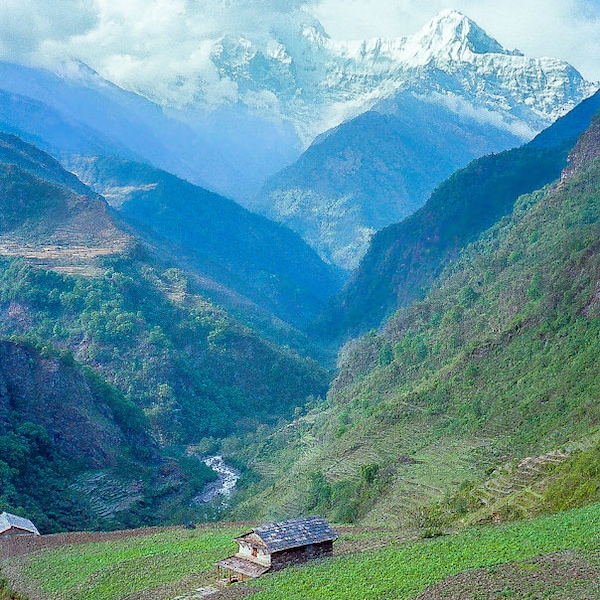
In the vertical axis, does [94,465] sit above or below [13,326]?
below

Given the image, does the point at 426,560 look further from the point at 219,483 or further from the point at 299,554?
the point at 219,483

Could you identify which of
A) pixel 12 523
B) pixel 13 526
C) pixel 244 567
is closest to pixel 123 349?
pixel 12 523

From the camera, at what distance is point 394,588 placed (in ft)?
100

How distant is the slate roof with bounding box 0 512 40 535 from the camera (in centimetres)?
5122

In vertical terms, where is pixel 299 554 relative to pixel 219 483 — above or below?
above

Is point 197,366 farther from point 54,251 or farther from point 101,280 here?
point 54,251

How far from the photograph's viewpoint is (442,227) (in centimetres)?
14912

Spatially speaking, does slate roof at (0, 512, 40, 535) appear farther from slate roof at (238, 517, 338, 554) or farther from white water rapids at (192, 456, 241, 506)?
white water rapids at (192, 456, 241, 506)

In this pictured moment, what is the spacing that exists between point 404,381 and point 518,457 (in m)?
34.1

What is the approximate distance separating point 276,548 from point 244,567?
178cm

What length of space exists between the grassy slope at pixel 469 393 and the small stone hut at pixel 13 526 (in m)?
21.4

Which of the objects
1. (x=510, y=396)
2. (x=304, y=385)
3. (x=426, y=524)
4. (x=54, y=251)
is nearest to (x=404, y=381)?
(x=510, y=396)

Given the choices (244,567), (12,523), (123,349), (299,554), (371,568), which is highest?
(123,349)

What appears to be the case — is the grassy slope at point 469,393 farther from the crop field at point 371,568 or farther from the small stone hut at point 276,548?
the small stone hut at point 276,548
